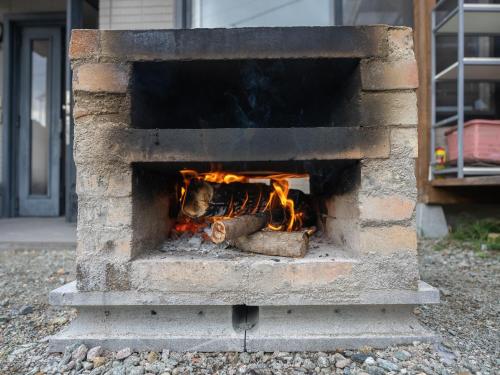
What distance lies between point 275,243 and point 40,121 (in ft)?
16.8

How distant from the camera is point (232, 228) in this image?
175 cm

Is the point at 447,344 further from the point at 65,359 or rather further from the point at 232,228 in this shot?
the point at 65,359

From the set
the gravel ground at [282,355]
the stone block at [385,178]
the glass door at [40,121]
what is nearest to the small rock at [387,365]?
the gravel ground at [282,355]

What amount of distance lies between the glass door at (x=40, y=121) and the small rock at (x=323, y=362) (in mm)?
5000

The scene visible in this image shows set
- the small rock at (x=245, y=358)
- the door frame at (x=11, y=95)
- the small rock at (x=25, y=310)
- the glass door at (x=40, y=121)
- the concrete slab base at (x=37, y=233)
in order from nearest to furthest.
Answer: the small rock at (x=245, y=358) < the small rock at (x=25, y=310) < the concrete slab base at (x=37, y=233) < the door frame at (x=11, y=95) < the glass door at (x=40, y=121)

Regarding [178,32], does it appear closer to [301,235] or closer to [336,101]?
[336,101]

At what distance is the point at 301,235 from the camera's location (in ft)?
5.80

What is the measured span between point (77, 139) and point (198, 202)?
784mm

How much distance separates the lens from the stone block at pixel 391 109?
1624 millimetres

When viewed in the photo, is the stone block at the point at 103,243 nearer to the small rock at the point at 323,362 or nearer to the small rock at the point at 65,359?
the small rock at the point at 65,359

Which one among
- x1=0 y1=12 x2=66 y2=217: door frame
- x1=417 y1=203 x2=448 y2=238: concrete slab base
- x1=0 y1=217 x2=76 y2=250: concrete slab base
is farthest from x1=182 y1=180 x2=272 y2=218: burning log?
x1=0 y1=12 x2=66 y2=217: door frame

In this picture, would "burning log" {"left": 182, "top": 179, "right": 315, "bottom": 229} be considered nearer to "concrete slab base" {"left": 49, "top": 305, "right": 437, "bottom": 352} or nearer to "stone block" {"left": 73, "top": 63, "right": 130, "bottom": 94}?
"concrete slab base" {"left": 49, "top": 305, "right": 437, "bottom": 352}

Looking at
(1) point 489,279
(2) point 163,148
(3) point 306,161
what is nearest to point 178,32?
(2) point 163,148

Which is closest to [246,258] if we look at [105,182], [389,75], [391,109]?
[105,182]
